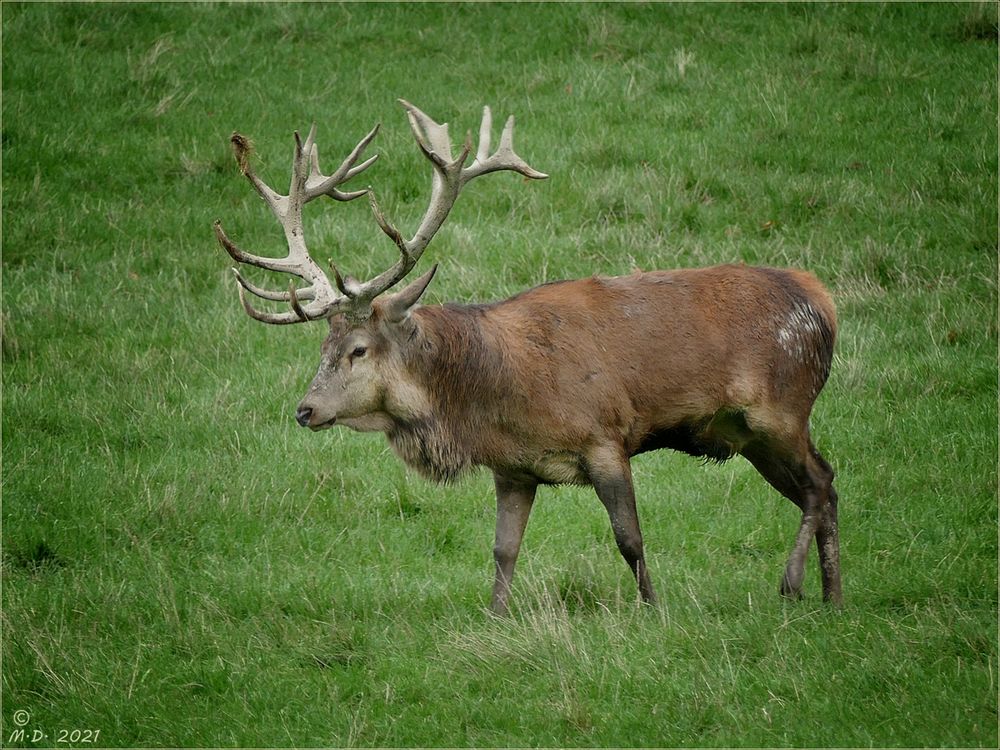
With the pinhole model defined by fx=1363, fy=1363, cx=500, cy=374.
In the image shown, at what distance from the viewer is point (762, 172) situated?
12664 mm

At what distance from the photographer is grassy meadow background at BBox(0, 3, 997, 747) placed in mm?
6234

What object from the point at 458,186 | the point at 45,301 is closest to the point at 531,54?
the point at 45,301

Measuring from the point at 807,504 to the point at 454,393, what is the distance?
1.99 metres

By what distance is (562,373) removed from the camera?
7.01 metres

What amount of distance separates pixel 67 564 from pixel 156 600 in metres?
0.95

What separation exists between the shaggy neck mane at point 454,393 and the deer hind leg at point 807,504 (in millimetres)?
1456

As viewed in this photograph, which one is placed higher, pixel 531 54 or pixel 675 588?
pixel 531 54

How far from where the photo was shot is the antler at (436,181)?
6867 millimetres

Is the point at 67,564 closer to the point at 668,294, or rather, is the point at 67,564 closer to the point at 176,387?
the point at 176,387

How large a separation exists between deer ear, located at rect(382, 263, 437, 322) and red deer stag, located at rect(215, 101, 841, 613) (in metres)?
0.01

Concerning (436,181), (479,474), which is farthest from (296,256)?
(479,474)

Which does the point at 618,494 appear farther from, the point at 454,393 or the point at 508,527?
the point at 454,393

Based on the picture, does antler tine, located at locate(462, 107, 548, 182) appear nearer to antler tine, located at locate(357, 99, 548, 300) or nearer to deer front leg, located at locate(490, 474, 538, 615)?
antler tine, located at locate(357, 99, 548, 300)

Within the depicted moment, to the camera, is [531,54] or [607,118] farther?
[531,54]
